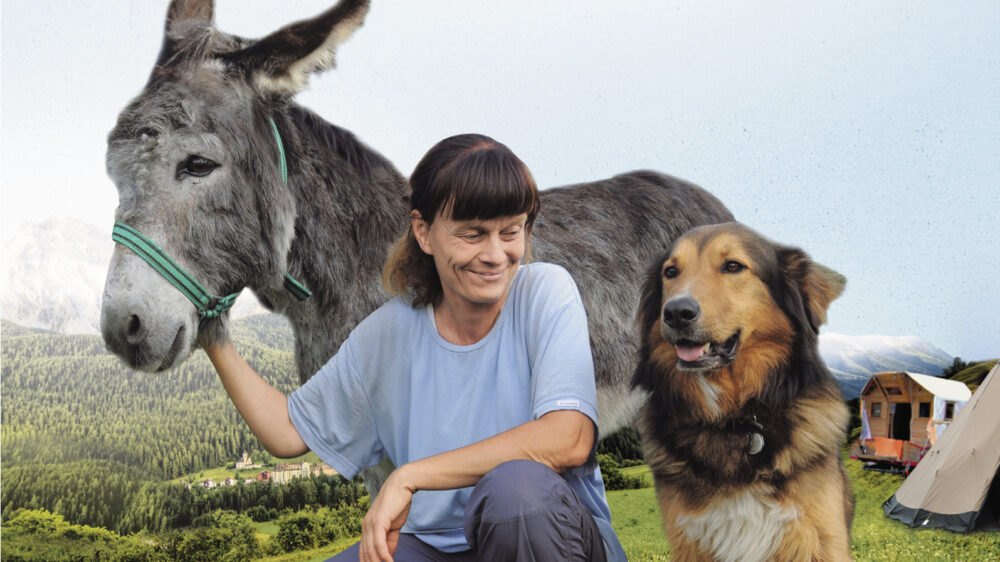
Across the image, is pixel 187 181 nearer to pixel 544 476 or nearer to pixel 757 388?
pixel 544 476

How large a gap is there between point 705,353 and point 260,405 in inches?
51.0

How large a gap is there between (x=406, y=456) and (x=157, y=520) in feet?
12.2

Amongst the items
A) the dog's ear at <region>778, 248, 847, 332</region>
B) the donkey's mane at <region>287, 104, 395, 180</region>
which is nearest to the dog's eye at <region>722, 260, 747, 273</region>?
the dog's ear at <region>778, 248, 847, 332</region>

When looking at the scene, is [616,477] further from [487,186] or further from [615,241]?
[487,186]

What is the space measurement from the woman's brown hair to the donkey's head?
3.06 feet

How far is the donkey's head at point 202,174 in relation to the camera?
7.69 ft

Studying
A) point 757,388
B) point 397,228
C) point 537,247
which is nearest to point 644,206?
point 537,247

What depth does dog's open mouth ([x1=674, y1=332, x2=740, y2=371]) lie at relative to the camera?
7.04 ft

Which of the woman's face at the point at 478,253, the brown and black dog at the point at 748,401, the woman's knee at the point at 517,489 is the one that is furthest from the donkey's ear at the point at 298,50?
the woman's knee at the point at 517,489

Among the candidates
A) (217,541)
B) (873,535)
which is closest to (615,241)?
(873,535)

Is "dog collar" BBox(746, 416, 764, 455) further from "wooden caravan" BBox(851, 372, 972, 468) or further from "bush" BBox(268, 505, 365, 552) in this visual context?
"bush" BBox(268, 505, 365, 552)

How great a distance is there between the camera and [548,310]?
6.03 ft

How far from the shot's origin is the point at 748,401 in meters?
2.25

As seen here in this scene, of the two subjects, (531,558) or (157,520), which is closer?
(531,558)
